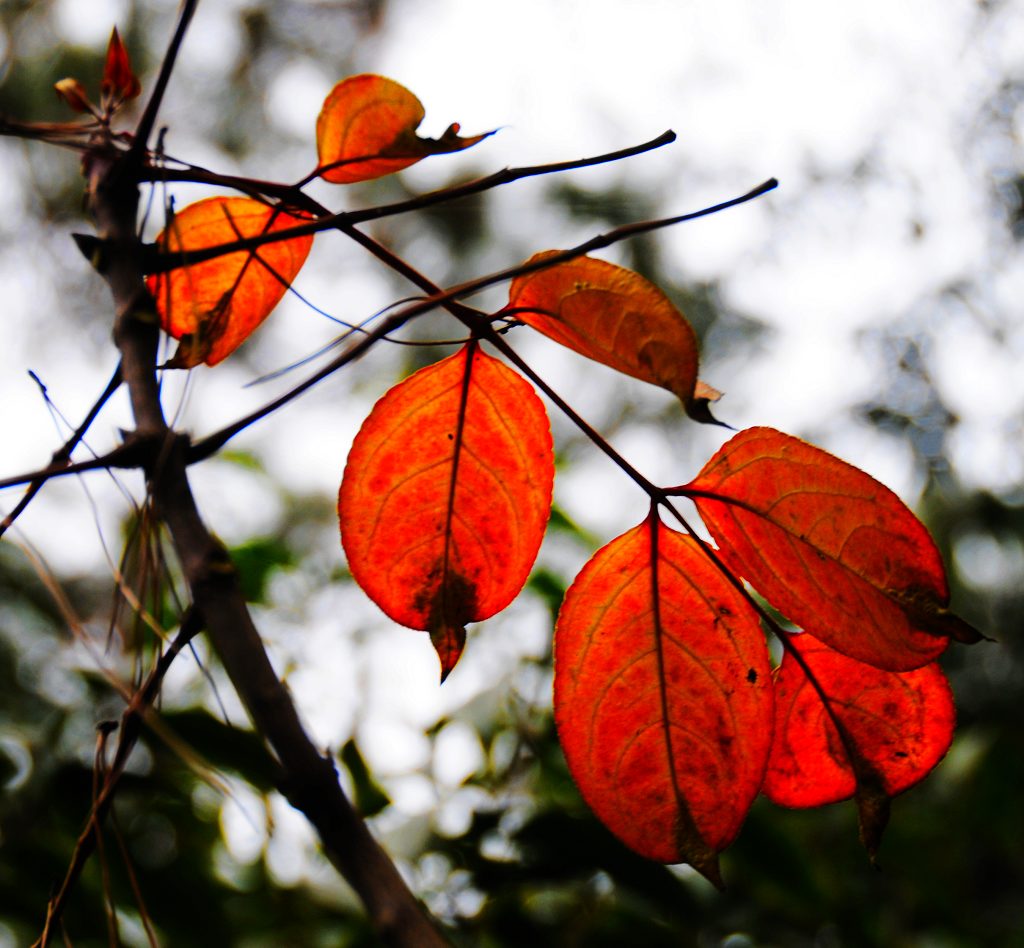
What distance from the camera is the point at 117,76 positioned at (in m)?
0.49

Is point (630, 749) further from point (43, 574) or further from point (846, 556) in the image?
point (43, 574)

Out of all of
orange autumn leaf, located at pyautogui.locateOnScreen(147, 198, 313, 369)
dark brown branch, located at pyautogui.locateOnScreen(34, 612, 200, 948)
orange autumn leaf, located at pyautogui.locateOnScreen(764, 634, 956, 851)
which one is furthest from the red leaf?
orange autumn leaf, located at pyautogui.locateOnScreen(764, 634, 956, 851)

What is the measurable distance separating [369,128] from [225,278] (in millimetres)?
113

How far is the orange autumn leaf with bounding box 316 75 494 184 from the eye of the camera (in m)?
0.44

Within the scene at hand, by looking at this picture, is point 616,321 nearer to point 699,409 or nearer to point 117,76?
point 699,409

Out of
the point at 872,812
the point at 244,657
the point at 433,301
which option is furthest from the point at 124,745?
the point at 872,812

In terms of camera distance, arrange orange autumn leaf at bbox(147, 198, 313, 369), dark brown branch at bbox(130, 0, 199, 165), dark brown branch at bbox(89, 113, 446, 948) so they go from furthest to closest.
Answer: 1. orange autumn leaf at bbox(147, 198, 313, 369)
2. dark brown branch at bbox(130, 0, 199, 165)
3. dark brown branch at bbox(89, 113, 446, 948)

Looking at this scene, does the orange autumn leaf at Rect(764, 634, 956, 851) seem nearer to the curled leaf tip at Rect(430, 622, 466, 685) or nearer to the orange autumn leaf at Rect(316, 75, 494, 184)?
the curled leaf tip at Rect(430, 622, 466, 685)

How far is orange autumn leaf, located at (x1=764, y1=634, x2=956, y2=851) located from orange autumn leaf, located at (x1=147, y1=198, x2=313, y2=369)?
32cm

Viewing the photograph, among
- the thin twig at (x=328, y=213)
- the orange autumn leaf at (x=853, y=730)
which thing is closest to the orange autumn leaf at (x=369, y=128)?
the thin twig at (x=328, y=213)

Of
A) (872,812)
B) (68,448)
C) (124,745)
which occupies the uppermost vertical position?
(68,448)

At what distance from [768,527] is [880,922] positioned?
125 cm

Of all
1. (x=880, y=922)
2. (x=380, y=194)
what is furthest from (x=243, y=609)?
(x=380, y=194)

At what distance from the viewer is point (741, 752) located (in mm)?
397
